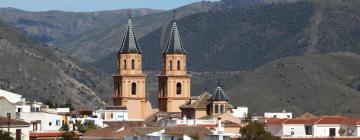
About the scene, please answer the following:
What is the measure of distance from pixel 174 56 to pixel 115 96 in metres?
6.66

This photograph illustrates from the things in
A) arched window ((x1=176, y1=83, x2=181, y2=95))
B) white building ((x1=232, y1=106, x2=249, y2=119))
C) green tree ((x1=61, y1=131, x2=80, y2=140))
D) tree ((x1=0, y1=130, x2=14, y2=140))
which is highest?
arched window ((x1=176, y1=83, x2=181, y2=95))

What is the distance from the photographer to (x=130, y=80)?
143375 mm

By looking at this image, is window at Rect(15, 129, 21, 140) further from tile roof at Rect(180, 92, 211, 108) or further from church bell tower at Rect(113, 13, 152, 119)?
church bell tower at Rect(113, 13, 152, 119)

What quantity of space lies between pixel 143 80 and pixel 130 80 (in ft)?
3.97

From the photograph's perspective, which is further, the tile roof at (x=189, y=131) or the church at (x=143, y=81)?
the church at (x=143, y=81)

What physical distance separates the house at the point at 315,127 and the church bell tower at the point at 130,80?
38.3 m

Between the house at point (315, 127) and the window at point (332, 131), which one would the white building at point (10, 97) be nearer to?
the house at point (315, 127)

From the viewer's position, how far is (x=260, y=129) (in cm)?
8312

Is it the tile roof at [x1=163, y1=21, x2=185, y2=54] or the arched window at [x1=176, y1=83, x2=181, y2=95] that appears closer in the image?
the arched window at [x1=176, y1=83, x2=181, y2=95]

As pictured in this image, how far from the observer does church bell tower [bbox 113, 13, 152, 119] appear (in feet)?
465

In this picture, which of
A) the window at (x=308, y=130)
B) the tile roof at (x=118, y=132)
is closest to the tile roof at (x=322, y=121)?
the window at (x=308, y=130)

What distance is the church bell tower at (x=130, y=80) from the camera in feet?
465

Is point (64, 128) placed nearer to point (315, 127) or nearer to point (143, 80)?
point (315, 127)

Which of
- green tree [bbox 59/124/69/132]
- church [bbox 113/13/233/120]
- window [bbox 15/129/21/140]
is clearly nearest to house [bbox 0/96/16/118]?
green tree [bbox 59/124/69/132]
